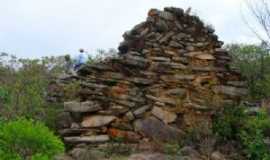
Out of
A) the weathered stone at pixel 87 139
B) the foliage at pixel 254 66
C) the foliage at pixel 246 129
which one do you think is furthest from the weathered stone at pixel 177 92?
the weathered stone at pixel 87 139

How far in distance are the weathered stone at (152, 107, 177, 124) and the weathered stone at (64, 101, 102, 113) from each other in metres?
0.93

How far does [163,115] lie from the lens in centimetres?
998

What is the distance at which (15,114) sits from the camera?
1048 centimetres

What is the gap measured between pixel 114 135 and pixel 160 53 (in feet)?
5.50

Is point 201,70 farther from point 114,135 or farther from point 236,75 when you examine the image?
point 114,135

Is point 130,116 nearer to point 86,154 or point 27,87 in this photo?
point 86,154

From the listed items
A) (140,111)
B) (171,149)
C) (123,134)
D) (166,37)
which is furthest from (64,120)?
(166,37)

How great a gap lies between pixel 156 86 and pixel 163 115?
0.51 m

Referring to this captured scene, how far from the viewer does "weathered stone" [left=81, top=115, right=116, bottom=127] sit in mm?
9625

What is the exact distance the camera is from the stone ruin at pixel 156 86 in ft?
31.9

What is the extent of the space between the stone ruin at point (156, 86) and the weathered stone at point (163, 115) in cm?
2

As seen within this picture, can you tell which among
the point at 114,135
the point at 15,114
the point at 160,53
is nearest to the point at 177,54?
the point at 160,53

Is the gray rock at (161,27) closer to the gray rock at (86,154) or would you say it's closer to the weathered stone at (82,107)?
the weathered stone at (82,107)

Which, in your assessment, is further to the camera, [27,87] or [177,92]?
A: [27,87]
